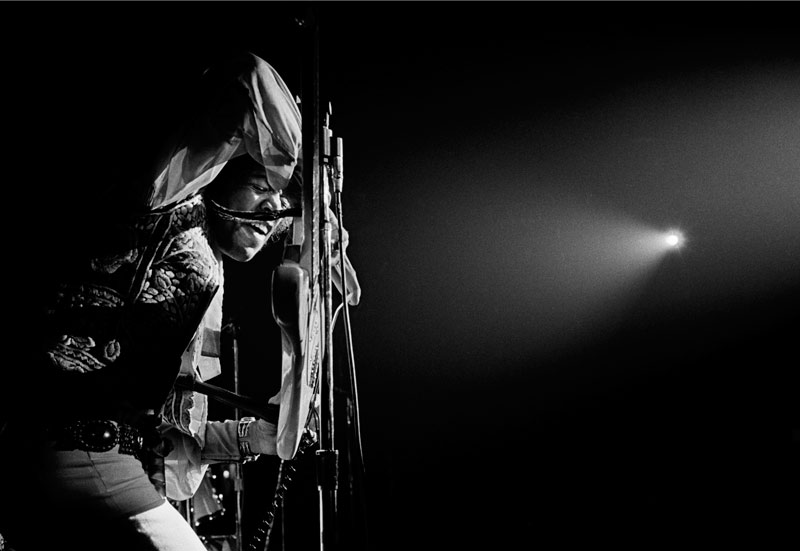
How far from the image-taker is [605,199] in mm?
3553

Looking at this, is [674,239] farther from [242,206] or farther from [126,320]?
[126,320]

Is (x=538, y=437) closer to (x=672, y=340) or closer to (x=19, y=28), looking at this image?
(x=672, y=340)

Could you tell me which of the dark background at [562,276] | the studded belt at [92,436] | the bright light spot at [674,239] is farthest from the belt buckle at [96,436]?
the bright light spot at [674,239]

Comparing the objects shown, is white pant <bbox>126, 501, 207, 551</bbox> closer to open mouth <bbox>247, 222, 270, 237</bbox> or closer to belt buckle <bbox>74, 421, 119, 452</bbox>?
belt buckle <bbox>74, 421, 119, 452</bbox>

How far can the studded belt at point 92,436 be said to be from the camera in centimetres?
95

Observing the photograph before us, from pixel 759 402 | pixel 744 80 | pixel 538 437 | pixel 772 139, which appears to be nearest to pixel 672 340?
pixel 759 402

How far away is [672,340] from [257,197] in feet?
10.5

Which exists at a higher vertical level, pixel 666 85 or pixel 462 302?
pixel 666 85

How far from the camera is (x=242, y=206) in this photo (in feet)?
4.35

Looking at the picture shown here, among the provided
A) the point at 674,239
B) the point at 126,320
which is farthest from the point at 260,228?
the point at 674,239

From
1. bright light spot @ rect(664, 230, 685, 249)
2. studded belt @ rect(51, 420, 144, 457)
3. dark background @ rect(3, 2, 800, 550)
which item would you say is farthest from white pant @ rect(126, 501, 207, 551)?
bright light spot @ rect(664, 230, 685, 249)

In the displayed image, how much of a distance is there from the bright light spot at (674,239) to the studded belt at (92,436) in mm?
3340

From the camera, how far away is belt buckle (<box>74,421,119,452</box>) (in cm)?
95

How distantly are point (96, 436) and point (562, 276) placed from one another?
313cm
